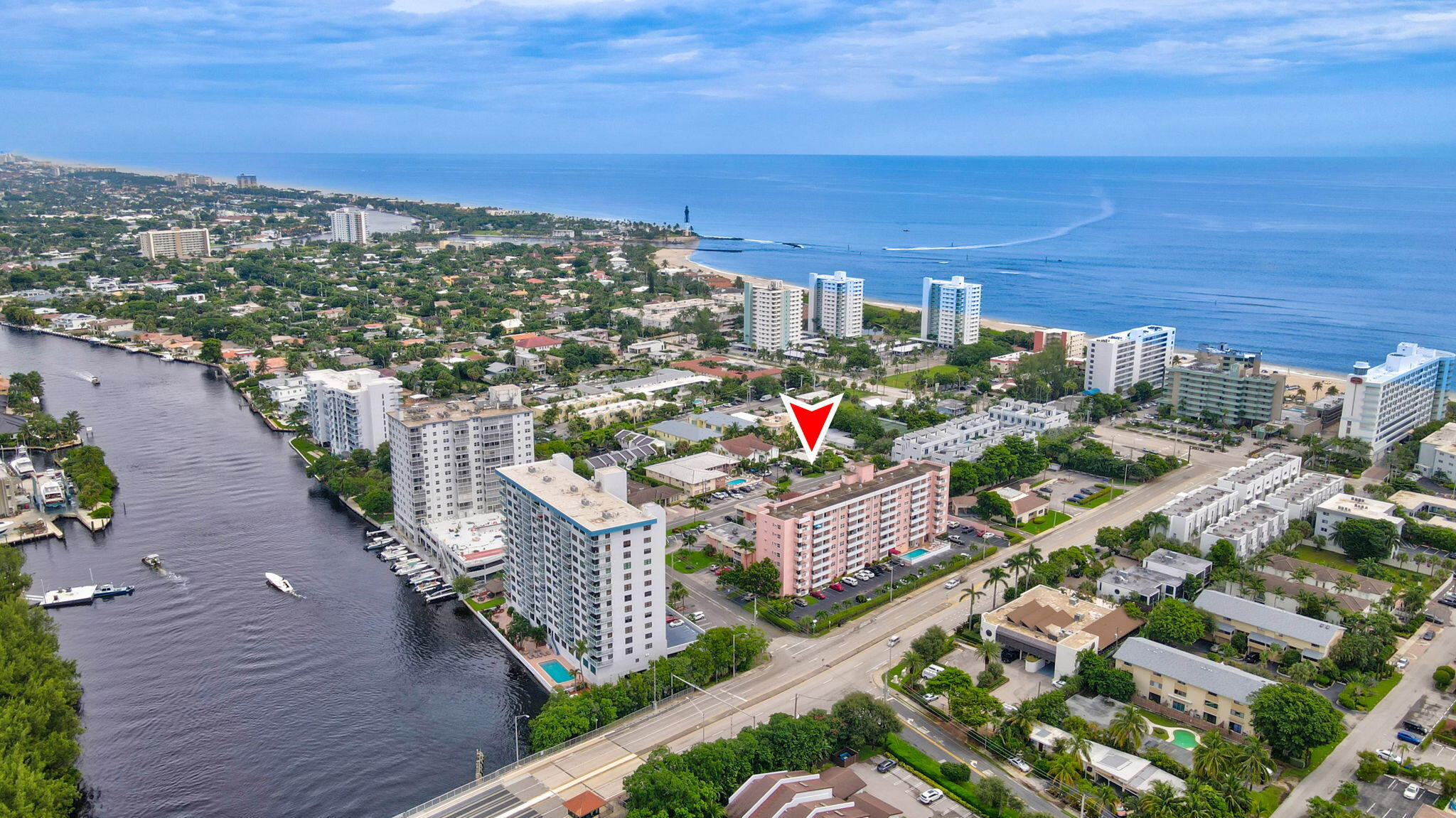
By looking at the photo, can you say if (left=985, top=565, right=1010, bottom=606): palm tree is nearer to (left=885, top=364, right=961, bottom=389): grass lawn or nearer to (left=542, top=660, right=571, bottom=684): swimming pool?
(left=542, top=660, right=571, bottom=684): swimming pool

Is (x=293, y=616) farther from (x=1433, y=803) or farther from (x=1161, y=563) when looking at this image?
(x=1433, y=803)

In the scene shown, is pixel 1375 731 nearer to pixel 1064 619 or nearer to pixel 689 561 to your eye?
pixel 1064 619

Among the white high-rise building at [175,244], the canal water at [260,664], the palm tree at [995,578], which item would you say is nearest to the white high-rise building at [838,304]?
the canal water at [260,664]

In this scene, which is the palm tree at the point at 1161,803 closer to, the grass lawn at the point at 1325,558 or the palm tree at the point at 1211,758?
the palm tree at the point at 1211,758

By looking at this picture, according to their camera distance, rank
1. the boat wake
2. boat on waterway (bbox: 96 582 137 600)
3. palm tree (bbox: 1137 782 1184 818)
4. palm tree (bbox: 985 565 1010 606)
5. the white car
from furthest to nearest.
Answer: the boat wake, boat on waterway (bbox: 96 582 137 600), palm tree (bbox: 985 565 1010 606), the white car, palm tree (bbox: 1137 782 1184 818)

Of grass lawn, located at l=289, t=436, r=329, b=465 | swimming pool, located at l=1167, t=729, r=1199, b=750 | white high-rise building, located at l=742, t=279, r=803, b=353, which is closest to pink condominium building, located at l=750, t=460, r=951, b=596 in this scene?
swimming pool, located at l=1167, t=729, r=1199, b=750

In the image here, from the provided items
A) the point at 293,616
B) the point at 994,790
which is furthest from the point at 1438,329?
the point at 293,616
